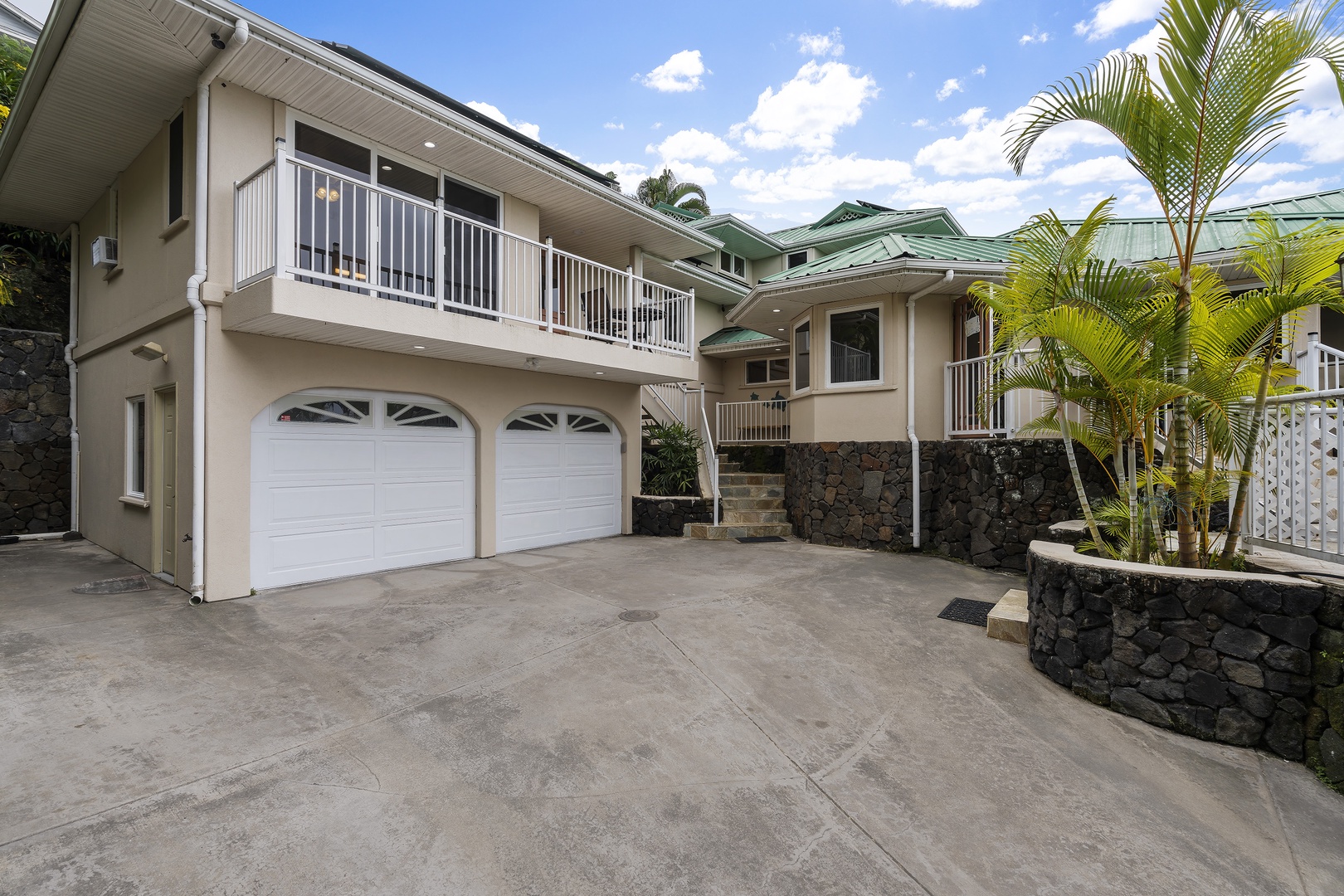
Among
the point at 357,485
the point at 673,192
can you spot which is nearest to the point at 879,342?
the point at 357,485

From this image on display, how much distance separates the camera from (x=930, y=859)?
7.51 ft

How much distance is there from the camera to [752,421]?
1405cm

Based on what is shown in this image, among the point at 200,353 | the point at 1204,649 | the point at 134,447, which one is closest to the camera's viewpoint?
the point at 1204,649

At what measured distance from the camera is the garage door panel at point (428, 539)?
7199 mm

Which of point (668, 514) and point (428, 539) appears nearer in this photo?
point (428, 539)

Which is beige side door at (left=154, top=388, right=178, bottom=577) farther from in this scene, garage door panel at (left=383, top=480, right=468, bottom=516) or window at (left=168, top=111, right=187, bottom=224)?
garage door panel at (left=383, top=480, right=468, bottom=516)

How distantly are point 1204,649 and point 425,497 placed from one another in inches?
292

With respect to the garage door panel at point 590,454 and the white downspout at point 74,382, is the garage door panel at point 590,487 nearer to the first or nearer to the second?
the garage door panel at point 590,454

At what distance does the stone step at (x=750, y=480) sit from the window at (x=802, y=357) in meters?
1.67

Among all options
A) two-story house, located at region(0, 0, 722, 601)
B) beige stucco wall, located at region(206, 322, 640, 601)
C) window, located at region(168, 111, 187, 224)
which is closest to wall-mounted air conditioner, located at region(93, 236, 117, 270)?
two-story house, located at region(0, 0, 722, 601)

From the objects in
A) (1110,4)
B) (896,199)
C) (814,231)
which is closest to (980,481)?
(1110,4)

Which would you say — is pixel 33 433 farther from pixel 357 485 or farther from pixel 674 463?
pixel 674 463

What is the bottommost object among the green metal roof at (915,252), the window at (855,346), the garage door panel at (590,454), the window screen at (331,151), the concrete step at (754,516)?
the concrete step at (754,516)

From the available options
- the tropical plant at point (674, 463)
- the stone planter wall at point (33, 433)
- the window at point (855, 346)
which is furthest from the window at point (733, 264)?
the stone planter wall at point (33, 433)
